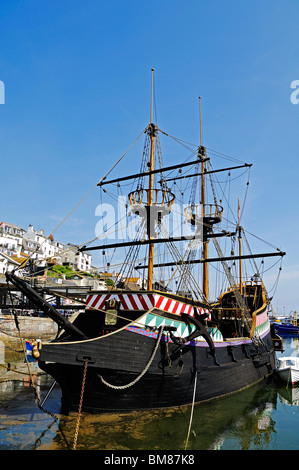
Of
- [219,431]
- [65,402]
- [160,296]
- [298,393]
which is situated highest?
[160,296]

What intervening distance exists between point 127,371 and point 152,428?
184cm

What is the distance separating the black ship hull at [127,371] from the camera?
31.6 feet

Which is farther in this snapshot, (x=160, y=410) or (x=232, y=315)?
(x=232, y=315)

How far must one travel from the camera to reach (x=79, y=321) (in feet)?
40.7

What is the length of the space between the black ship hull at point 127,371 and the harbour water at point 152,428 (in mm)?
429

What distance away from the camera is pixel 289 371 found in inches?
742

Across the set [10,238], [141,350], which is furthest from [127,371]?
[10,238]

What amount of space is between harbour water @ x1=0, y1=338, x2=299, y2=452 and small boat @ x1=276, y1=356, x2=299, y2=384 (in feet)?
17.8

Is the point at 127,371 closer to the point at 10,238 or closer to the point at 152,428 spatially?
the point at 152,428

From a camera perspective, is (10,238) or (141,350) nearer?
(141,350)

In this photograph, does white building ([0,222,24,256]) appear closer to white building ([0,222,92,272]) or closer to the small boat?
white building ([0,222,92,272])
